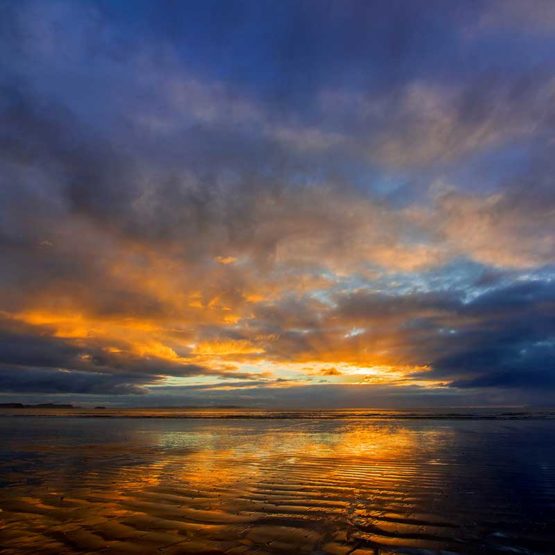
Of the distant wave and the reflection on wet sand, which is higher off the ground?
the distant wave

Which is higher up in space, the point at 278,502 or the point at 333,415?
the point at 333,415

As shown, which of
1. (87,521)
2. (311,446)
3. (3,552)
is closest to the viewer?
(3,552)

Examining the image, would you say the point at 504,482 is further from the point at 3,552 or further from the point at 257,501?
the point at 3,552

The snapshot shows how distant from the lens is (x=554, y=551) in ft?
26.9

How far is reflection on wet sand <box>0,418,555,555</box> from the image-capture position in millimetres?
A: 8562

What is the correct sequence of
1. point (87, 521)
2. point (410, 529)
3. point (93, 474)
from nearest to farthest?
point (410, 529)
point (87, 521)
point (93, 474)

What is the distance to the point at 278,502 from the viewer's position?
12000 millimetres

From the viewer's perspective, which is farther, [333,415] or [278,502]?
[333,415]

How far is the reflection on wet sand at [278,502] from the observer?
28.1 ft

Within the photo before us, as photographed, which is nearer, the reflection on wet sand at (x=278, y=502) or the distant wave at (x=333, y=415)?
the reflection on wet sand at (x=278, y=502)

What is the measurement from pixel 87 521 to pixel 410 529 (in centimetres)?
737

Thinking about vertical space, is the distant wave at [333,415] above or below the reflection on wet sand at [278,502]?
above

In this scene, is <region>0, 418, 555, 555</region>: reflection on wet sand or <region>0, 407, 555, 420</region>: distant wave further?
<region>0, 407, 555, 420</region>: distant wave

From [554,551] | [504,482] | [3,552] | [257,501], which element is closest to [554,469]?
[504,482]
